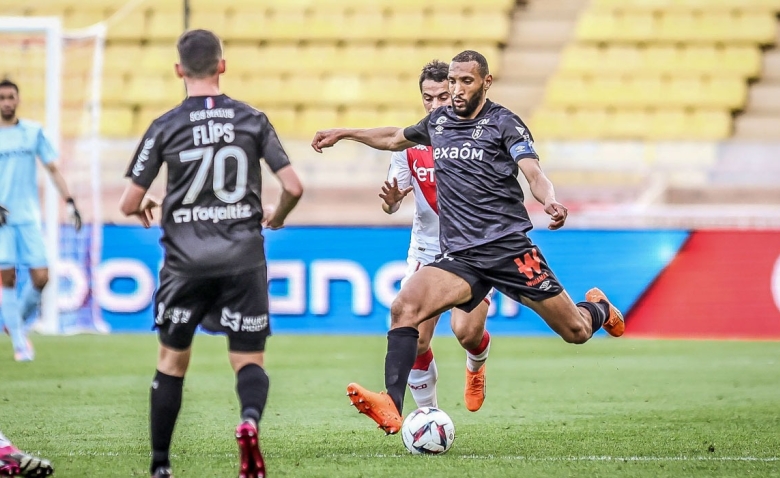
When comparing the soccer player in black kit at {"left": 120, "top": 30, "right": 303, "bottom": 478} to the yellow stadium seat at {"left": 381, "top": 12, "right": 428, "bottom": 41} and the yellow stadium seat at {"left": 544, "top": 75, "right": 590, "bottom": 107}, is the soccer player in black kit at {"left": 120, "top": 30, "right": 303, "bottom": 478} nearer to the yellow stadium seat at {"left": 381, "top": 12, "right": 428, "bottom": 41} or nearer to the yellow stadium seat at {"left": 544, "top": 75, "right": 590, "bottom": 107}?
the yellow stadium seat at {"left": 544, "top": 75, "right": 590, "bottom": 107}

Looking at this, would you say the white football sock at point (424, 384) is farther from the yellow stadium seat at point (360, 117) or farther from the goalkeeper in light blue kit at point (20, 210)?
the yellow stadium seat at point (360, 117)

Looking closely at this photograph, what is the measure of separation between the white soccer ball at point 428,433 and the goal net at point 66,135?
8.61 meters

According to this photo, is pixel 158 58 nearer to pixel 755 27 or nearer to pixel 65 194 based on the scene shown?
pixel 755 27

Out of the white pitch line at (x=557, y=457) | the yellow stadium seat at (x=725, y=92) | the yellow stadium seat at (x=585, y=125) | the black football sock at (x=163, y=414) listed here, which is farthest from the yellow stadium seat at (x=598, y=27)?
the black football sock at (x=163, y=414)

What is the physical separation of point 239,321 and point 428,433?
156 centimetres

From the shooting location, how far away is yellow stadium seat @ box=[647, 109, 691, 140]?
62.2 ft

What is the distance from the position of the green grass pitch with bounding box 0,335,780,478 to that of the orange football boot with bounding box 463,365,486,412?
0.12 meters

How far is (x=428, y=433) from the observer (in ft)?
20.7

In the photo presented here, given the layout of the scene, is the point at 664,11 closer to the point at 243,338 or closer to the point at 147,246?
the point at 147,246

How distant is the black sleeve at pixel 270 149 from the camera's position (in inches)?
202

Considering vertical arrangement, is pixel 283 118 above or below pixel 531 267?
below

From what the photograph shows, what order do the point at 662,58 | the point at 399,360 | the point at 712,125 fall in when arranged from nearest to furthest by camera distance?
the point at 399,360 → the point at 712,125 → the point at 662,58

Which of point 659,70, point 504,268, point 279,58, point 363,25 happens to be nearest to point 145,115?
point 279,58

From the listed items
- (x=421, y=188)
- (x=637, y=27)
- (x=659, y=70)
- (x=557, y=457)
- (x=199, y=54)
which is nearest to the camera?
(x=199, y=54)
